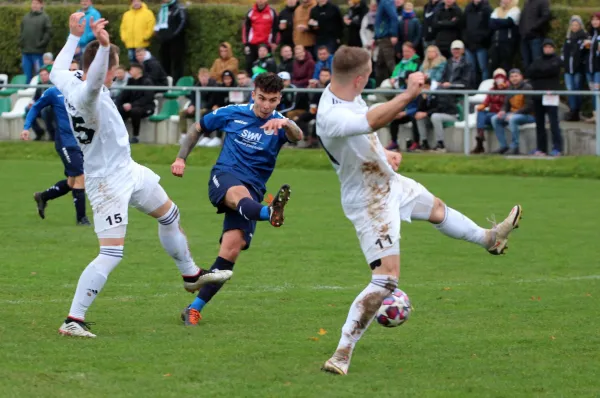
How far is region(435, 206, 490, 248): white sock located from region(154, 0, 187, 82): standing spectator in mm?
18740

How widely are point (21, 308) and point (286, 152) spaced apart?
13.4m

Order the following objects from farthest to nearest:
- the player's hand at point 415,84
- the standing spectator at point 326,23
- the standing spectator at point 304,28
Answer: the standing spectator at point 304,28 → the standing spectator at point 326,23 → the player's hand at point 415,84

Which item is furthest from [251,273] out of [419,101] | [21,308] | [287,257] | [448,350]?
[419,101]

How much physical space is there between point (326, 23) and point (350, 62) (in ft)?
54.8

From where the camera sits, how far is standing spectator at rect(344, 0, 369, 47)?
24.6 m

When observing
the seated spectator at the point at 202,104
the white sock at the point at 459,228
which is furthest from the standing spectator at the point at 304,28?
the white sock at the point at 459,228

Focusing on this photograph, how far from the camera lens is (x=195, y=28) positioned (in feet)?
91.7

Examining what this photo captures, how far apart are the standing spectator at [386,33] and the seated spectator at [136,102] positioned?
15.4 feet

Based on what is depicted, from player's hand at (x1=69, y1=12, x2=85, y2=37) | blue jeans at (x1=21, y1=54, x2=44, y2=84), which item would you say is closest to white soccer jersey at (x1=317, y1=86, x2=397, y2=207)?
player's hand at (x1=69, y1=12, x2=85, y2=37)

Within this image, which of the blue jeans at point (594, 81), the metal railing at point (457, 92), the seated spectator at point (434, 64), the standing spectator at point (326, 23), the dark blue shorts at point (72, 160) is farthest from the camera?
the standing spectator at point (326, 23)

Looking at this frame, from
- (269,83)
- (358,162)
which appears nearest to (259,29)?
(269,83)

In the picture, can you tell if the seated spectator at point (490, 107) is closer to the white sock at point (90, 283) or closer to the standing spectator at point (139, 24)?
the standing spectator at point (139, 24)

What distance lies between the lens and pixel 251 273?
12.0m

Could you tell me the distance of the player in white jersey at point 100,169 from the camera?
29.3 ft
